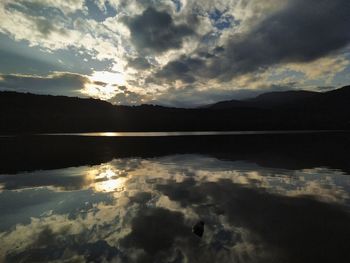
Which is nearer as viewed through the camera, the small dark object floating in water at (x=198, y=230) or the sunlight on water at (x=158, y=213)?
the sunlight on water at (x=158, y=213)

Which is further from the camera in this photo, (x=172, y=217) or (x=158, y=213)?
(x=158, y=213)

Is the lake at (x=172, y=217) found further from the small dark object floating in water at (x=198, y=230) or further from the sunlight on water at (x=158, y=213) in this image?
the small dark object floating in water at (x=198, y=230)

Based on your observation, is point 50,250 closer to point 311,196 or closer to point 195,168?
point 311,196

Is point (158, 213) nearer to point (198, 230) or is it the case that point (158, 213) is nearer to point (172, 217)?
point (172, 217)

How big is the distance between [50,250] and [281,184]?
1652 centimetres

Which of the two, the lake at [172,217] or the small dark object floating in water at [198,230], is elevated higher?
the small dark object floating in water at [198,230]

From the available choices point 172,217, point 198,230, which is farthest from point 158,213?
point 198,230

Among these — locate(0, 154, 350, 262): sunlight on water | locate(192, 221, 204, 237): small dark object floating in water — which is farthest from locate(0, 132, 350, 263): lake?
locate(192, 221, 204, 237): small dark object floating in water

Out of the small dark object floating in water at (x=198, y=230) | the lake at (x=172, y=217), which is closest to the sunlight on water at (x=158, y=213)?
the lake at (x=172, y=217)

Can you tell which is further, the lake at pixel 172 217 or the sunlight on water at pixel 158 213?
the sunlight on water at pixel 158 213

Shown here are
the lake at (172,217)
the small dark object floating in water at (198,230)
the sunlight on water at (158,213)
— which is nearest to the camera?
the lake at (172,217)

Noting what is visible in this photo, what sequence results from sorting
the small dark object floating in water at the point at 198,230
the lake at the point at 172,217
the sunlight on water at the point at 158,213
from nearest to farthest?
the lake at the point at 172,217
the sunlight on water at the point at 158,213
the small dark object floating in water at the point at 198,230

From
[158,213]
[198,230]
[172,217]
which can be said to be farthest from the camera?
[158,213]

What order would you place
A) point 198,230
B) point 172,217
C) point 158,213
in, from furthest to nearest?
point 158,213 < point 172,217 < point 198,230
